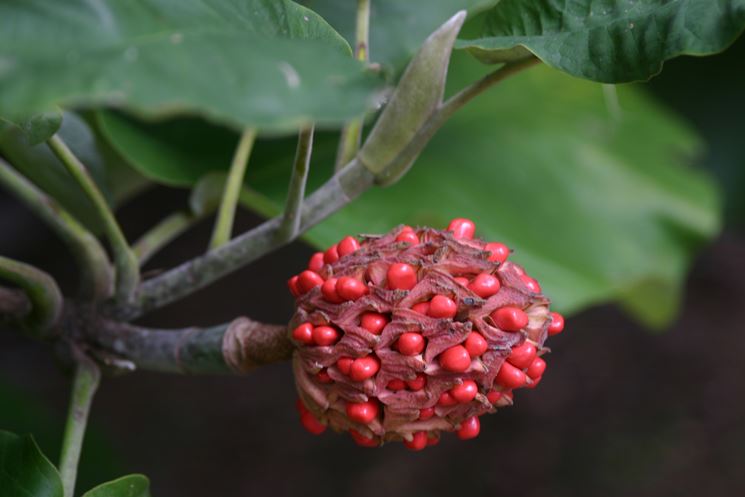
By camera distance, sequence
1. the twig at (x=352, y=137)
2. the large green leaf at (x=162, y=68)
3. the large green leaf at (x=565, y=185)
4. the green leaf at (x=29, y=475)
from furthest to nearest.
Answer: the large green leaf at (x=565, y=185), the twig at (x=352, y=137), the green leaf at (x=29, y=475), the large green leaf at (x=162, y=68)

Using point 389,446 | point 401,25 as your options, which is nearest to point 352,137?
point 401,25

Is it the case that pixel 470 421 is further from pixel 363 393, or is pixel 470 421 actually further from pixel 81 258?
pixel 81 258

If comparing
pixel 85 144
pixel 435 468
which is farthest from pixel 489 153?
pixel 435 468

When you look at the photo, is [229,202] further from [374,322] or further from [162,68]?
[162,68]

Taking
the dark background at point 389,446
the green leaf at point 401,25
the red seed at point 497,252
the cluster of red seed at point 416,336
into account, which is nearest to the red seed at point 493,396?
the cluster of red seed at point 416,336

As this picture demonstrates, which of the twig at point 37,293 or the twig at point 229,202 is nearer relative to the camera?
the twig at point 37,293

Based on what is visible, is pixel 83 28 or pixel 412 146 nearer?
pixel 83 28

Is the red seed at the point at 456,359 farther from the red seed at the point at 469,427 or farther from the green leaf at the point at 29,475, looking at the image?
the green leaf at the point at 29,475
